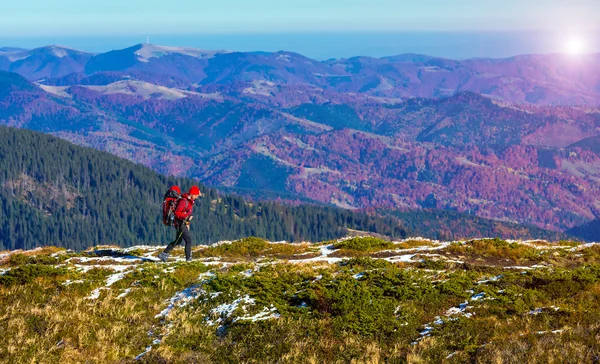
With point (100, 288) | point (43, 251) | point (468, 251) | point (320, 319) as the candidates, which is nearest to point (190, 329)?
point (320, 319)

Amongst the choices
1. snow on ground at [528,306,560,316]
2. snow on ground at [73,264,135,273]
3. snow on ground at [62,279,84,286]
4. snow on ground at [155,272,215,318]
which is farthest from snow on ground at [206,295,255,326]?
snow on ground at [528,306,560,316]

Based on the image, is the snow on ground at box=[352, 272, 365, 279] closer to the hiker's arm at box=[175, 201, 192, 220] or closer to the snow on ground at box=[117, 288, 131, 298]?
the snow on ground at box=[117, 288, 131, 298]

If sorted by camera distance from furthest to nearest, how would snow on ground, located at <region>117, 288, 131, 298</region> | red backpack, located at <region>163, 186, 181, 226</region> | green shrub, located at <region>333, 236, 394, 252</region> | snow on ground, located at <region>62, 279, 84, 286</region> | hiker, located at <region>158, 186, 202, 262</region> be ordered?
green shrub, located at <region>333, 236, 394, 252</region> < hiker, located at <region>158, 186, 202, 262</region> < red backpack, located at <region>163, 186, 181, 226</region> < snow on ground, located at <region>62, 279, 84, 286</region> < snow on ground, located at <region>117, 288, 131, 298</region>

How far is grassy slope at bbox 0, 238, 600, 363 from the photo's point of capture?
62.0 feet

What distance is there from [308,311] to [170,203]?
13.5 metres

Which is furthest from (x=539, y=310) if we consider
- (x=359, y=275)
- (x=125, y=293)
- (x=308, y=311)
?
Result: (x=125, y=293)

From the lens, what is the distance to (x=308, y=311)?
22625 millimetres

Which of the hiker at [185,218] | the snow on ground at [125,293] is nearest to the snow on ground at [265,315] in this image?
the snow on ground at [125,293]

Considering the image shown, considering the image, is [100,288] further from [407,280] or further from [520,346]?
[520,346]

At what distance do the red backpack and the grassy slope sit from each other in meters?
3.18

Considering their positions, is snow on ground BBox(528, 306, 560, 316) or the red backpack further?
the red backpack

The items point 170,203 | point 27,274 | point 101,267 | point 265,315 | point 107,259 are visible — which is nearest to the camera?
point 265,315

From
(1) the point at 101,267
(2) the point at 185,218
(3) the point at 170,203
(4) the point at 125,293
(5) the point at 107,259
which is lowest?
(5) the point at 107,259

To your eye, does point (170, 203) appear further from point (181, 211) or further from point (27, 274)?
point (27, 274)
